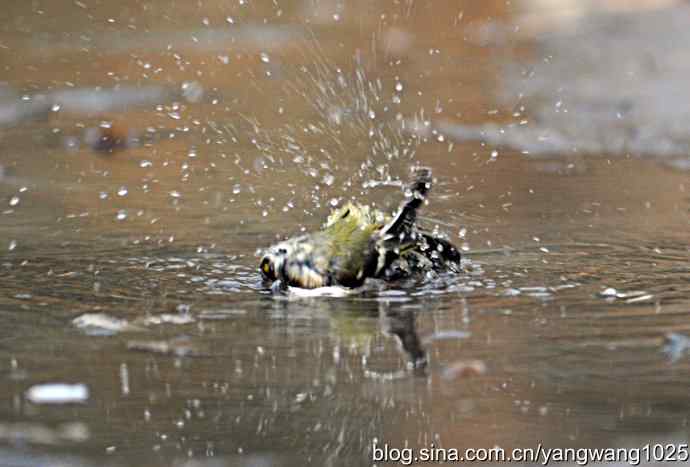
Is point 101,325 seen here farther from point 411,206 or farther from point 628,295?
point 628,295

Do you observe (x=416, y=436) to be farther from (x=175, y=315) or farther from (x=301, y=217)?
(x=301, y=217)

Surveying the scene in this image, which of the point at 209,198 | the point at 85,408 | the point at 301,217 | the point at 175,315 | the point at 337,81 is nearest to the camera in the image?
the point at 85,408

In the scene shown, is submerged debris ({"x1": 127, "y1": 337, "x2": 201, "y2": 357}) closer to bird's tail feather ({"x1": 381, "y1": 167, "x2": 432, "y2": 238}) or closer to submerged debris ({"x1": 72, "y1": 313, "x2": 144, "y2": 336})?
submerged debris ({"x1": 72, "y1": 313, "x2": 144, "y2": 336})

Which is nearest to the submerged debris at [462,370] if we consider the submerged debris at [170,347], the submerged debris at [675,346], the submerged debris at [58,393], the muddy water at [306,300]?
the muddy water at [306,300]

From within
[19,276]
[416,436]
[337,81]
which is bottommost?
[416,436]

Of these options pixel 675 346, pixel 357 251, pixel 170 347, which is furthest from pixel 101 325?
pixel 675 346

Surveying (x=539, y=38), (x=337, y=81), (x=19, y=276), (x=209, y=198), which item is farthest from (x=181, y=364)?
(x=539, y=38)
